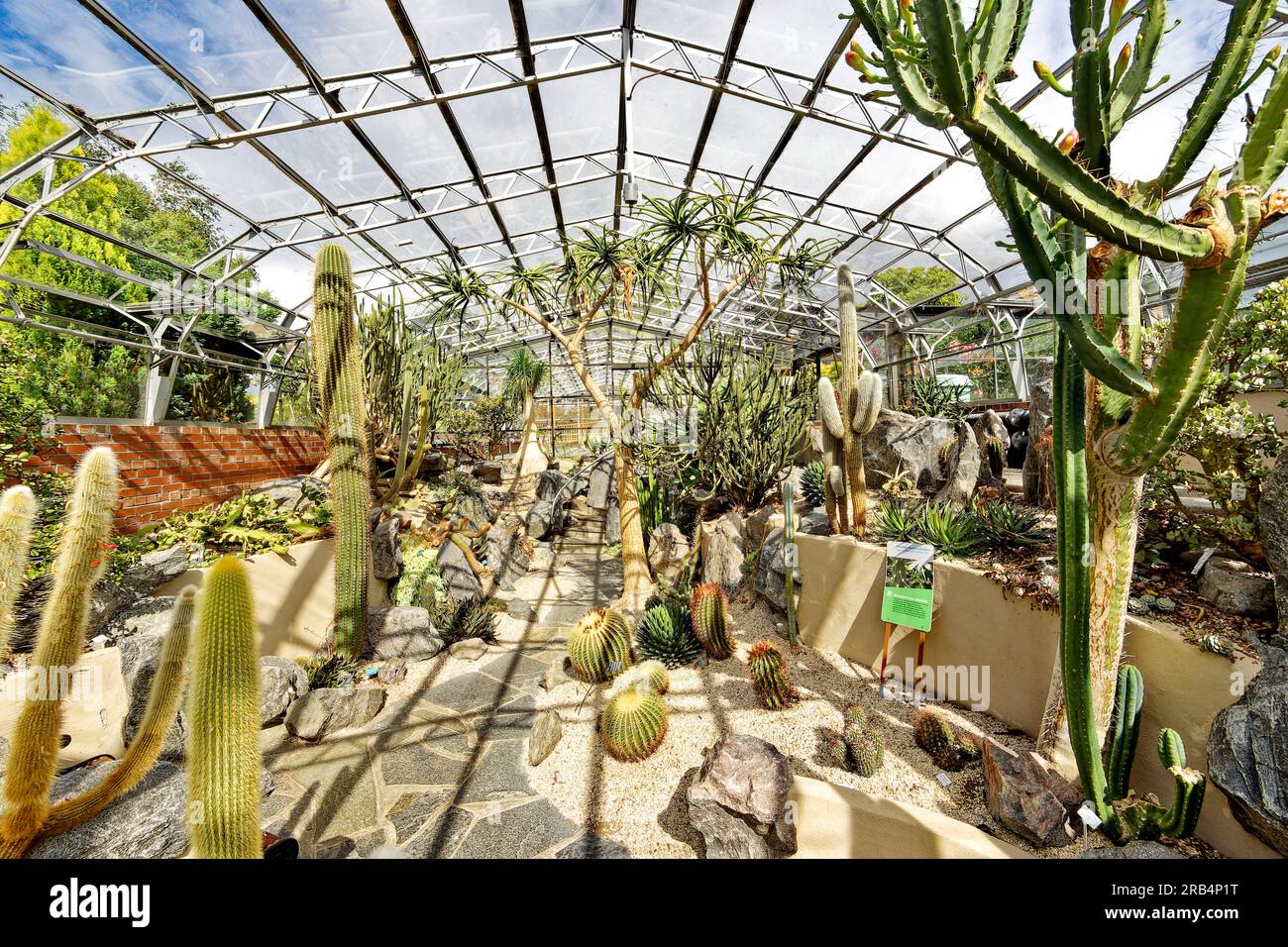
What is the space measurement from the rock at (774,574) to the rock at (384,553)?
398 cm

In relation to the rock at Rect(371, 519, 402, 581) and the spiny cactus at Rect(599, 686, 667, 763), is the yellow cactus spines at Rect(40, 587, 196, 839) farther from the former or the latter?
the rock at Rect(371, 519, 402, 581)

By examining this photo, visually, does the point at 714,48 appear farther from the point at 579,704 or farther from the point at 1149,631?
the point at 579,704

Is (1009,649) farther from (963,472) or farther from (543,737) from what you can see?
(543,737)

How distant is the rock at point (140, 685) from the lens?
2787 millimetres

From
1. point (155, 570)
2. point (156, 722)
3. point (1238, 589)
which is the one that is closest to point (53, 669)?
point (156, 722)

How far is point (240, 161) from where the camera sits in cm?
585

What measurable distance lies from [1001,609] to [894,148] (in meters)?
7.56

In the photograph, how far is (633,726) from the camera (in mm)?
2883

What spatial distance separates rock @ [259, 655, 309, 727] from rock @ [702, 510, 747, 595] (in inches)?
151

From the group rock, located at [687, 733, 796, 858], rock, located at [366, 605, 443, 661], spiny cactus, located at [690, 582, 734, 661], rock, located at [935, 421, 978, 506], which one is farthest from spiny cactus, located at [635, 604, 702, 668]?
rock, located at [935, 421, 978, 506]

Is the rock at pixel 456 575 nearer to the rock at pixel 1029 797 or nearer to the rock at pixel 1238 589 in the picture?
the rock at pixel 1029 797

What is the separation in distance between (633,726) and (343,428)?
342 cm

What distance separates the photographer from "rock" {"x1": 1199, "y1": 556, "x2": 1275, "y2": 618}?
216 cm

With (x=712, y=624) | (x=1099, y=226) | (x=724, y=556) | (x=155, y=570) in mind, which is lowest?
(x=712, y=624)
